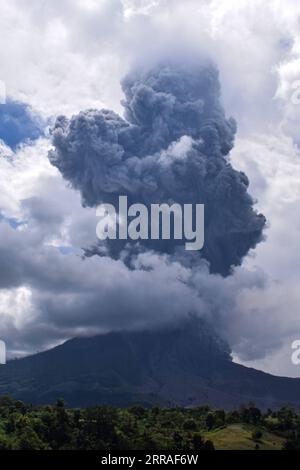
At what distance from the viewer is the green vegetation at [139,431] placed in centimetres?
8812

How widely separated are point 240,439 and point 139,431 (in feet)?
51.1

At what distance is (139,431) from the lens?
97750 mm

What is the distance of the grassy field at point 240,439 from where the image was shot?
306 feet

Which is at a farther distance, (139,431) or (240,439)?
(139,431)

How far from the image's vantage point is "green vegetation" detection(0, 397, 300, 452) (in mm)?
88125

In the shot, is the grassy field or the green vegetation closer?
the green vegetation

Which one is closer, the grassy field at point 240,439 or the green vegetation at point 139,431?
the green vegetation at point 139,431
